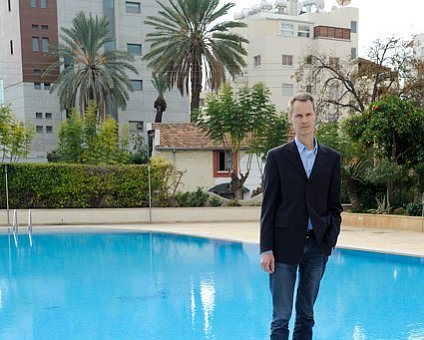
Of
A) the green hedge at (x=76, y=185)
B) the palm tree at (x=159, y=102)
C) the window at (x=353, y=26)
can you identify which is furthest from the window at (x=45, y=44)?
the window at (x=353, y=26)

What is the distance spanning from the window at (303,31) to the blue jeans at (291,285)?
3725 cm

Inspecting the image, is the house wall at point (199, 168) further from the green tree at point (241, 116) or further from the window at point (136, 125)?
the window at point (136, 125)

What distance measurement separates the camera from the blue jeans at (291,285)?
113 inches

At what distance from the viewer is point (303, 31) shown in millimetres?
37875

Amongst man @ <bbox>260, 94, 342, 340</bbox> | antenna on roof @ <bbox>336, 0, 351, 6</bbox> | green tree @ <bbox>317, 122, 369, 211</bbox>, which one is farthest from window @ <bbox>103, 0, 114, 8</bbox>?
man @ <bbox>260, 94, 342, 340</bbox>

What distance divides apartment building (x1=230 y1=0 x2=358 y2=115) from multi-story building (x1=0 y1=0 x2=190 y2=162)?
26.3 feet

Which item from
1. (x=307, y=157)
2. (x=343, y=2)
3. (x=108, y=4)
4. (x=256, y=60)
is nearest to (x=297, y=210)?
(x=307, y=157)

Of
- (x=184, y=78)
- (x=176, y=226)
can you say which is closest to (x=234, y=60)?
(x=184, y=78)

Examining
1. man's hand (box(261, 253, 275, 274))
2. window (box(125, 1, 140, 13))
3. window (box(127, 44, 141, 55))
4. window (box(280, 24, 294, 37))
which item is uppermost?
window (box(125, 1, 140, 13))

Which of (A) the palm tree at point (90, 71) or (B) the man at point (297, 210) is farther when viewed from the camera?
(A) the palm tree at point (90, 71)

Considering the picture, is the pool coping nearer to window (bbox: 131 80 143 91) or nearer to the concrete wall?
the concrete wall

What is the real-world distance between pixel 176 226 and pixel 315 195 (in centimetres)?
1323

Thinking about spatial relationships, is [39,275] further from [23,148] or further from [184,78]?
[184,78]

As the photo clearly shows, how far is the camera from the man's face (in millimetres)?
2822
